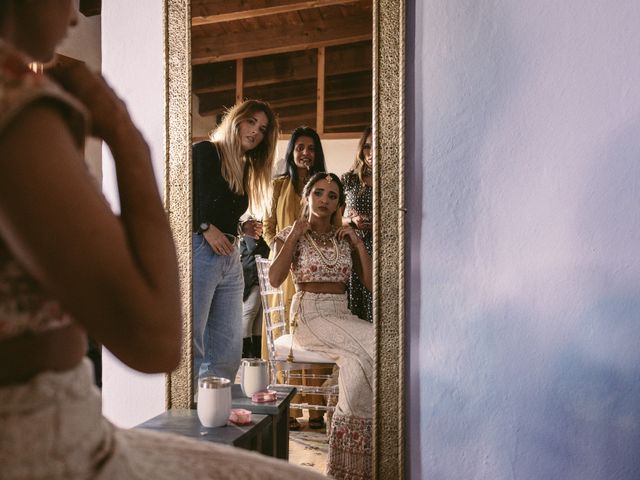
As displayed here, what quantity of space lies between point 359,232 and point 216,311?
49cm

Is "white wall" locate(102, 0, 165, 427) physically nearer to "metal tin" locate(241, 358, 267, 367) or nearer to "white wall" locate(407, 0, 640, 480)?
"metal tin" locate(241, 358, 267, 367)

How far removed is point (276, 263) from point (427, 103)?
1.91ft

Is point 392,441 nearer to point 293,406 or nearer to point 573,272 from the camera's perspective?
point 293,406

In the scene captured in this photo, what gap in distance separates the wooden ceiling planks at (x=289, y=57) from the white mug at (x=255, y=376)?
0.65 meters

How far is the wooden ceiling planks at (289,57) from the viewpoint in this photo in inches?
55.1

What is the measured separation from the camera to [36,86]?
0.37 metres

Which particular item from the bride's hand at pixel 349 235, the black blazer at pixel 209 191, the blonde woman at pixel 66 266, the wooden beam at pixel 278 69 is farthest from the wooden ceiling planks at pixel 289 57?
the blonde woman at pixel 66 266

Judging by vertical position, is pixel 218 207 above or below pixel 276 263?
above

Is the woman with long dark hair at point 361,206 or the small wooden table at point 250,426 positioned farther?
the woman with long dark hair at point 361,206

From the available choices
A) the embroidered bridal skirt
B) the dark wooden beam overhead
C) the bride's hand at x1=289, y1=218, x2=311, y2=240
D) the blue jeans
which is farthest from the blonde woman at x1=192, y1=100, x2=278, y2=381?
the dark wooden beam overhead

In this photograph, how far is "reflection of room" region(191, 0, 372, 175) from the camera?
4.59ft

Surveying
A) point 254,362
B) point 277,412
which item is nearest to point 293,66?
point 254,362

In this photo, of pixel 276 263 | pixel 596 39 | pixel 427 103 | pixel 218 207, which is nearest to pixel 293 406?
pixel 276 263

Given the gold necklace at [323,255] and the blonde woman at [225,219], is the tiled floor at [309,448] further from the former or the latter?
the gold necklace at [323,255]
